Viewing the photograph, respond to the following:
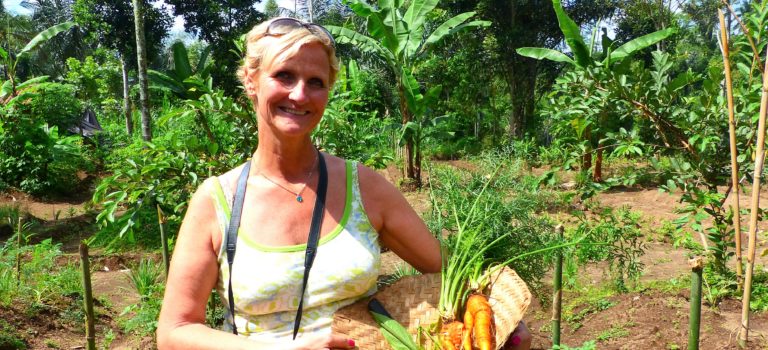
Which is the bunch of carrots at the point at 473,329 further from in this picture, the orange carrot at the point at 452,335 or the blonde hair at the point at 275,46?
the blonde hair at the point at 275,46

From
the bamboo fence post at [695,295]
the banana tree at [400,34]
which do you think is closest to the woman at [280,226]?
the bamboo fence post at [695,295]

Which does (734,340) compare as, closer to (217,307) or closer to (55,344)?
(217,307)

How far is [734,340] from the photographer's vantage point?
369cm

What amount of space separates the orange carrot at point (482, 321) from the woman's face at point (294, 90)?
27.8 inches

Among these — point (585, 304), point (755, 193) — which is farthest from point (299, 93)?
point (585, 304)

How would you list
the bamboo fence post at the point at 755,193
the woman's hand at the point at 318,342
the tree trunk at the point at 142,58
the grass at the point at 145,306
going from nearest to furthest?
→ the woman's hand at the point at 318,342 < the bamboo fence post at the point at 755,193 < the grass at the point at 145,306 < the tree trunk at the point at 142,58

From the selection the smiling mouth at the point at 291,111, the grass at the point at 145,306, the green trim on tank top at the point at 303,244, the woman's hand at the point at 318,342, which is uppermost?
the smiling mouth at the point at 291,111

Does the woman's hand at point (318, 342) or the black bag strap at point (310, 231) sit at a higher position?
the black bag strap at point (310, 231)

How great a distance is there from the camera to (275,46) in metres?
1.62

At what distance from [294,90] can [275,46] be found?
0.13 meters

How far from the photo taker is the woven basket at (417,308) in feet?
5.56

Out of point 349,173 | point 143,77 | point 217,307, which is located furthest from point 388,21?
point 349,173

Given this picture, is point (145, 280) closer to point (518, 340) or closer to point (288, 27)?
point (288, 27)

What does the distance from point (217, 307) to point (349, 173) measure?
2.74 m
